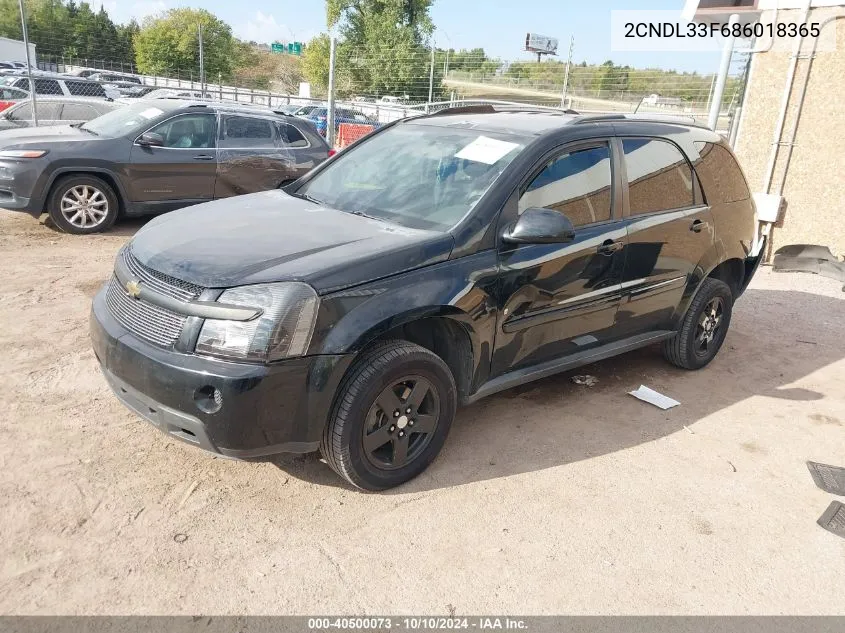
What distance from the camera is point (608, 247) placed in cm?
389

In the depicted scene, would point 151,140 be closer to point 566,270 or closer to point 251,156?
point 251,156

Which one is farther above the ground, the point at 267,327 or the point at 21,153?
the point at 21,153

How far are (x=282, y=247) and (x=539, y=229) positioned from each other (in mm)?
1262

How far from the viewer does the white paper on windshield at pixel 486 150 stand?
3.60 m

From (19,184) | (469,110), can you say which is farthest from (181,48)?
(469,110)

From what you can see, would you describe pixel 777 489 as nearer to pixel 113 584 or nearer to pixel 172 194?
pixel 113 584

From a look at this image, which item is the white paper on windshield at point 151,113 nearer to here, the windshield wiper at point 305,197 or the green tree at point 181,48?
the windshield wiper at point 305,197

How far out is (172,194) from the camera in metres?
8.02

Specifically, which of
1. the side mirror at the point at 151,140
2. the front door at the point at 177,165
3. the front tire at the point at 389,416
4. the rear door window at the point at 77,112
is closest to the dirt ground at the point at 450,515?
the front tire at the point at 389,416

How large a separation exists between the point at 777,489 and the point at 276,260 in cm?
291

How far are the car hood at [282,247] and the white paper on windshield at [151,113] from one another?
16.5 feet

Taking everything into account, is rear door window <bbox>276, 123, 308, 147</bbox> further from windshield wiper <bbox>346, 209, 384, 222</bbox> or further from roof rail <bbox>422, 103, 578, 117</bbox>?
windshield wiper <bbox>346, 209, 384, 222</bbox>

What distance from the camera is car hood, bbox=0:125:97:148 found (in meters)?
7.24

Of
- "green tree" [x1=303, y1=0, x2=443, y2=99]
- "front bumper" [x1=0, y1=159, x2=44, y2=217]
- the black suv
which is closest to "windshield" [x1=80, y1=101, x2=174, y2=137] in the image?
"front bumper" [x1=0, y1=159, x2=44, y2=217]
